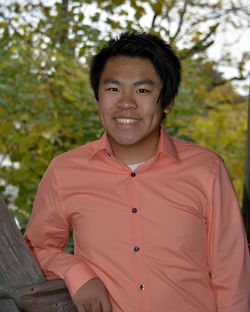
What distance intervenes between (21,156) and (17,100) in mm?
698

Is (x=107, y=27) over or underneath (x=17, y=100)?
over

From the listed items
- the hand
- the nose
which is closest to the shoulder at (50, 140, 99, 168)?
the nose

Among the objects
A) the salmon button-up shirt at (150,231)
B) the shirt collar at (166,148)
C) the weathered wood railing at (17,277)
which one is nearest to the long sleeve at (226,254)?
the salmon button-up shirt at (150,231)

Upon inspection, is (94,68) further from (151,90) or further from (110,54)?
(151,90)

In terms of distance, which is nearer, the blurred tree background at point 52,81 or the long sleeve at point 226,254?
the long sleeve at point 226,254

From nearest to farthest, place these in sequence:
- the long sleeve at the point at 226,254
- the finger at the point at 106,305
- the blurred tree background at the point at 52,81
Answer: the finger at the point at 106,305
the long sleeve at the point at 226,254
the blurred tree background at the point at 52,81

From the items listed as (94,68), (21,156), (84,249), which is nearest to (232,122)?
(21,156)

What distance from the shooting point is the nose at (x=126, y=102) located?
1.68 meters

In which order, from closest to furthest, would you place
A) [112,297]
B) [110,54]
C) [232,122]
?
1. [112,297]
2. [110,54]
3. [232,122]

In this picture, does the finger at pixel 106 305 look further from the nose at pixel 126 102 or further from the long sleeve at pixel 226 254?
the nose at pixel 126 102

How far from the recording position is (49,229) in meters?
1.71

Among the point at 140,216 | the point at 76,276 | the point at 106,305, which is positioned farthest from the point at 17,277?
the point at 140,216

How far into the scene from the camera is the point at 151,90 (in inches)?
67.9

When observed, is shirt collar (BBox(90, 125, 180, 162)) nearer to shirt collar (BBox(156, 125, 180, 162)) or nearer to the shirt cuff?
shirt collar (BBox(156, 125, 180, 162))
